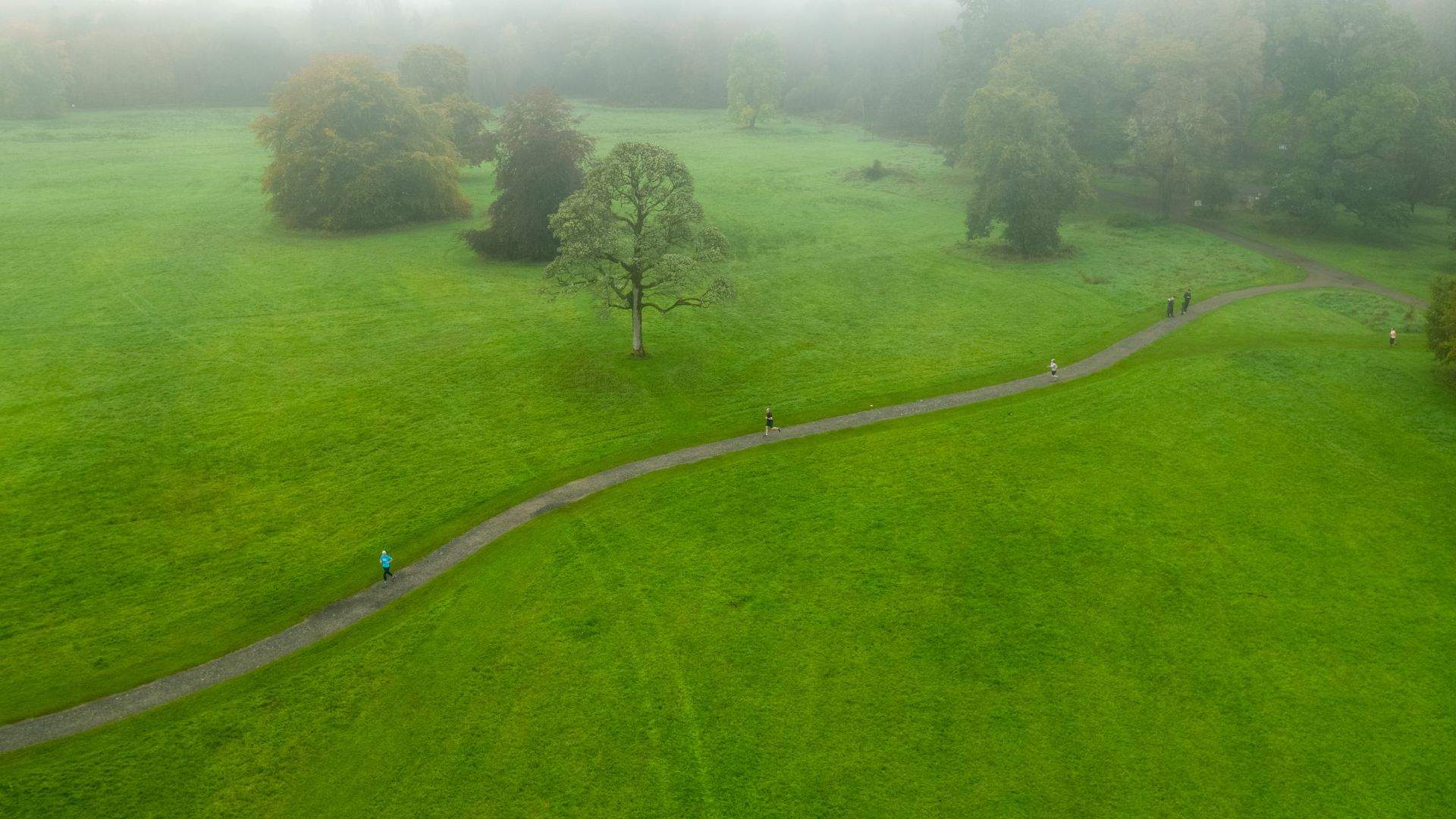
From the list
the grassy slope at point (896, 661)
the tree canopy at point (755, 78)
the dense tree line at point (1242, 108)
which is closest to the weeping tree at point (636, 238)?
the grassy slope at point (896, 661)

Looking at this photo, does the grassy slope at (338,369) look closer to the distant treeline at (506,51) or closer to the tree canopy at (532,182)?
the tree canopy at (532,182)

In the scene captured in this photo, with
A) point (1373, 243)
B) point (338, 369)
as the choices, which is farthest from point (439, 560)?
point (1373, 243)

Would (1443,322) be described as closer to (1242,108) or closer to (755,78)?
(1242,108)

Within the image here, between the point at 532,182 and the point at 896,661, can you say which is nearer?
the point at 896,661

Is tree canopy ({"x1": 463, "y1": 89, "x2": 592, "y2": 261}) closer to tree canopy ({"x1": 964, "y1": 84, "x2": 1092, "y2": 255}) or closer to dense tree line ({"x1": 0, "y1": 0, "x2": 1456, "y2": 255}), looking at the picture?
dense tree line ({"x1": 0, "y1": 0, "x2": 1456, "y2": 255})

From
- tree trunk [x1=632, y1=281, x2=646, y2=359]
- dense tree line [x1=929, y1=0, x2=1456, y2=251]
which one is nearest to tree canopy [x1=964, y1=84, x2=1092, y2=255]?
dense tree line [x1=929, y1=0, x2=1456, y2=251]

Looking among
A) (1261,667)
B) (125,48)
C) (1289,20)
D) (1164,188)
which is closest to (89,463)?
(1261,667)
